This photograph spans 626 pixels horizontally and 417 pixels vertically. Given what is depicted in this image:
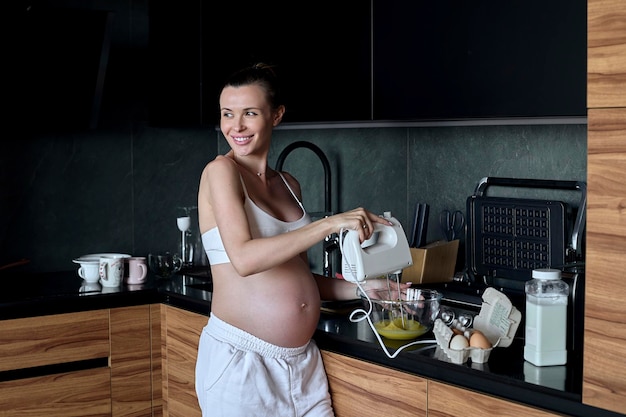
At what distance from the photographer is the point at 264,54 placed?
3105mm

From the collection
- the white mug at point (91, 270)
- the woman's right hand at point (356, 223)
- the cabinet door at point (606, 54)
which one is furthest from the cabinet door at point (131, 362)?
the cabinet door at point (606, 54)

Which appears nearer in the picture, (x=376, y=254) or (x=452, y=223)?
(x=376, y=254)

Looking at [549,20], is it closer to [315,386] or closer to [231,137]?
[231,137]

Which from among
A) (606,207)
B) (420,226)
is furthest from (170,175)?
(606,207)

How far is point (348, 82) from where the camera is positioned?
114 inches

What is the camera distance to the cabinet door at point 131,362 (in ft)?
9.91

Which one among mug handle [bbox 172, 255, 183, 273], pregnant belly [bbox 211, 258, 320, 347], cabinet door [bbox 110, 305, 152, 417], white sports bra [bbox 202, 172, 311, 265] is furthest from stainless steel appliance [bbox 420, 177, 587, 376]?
mug handle [bbox 172, 255, 183, 273]

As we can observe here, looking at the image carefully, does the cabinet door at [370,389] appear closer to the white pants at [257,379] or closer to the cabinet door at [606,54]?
the white pants at [257,379]

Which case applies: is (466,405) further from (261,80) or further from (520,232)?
(261,80)

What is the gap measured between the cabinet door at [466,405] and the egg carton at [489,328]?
7 centimetres

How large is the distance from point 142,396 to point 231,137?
3.99 ft

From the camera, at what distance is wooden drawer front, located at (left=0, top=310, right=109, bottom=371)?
2.81 metres

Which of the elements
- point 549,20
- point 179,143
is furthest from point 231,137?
point 179,143

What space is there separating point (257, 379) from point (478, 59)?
3.37 ft
